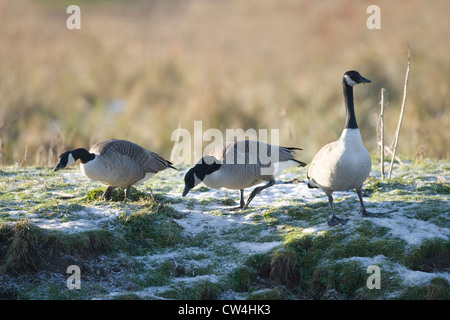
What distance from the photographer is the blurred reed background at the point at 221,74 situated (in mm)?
14336

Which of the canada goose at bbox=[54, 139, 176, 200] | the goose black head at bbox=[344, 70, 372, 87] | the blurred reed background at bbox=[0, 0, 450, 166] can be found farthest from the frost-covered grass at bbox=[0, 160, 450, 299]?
the blurred reed background at bbox=[0, 0, 450, 166]

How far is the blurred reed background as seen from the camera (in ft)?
47.0

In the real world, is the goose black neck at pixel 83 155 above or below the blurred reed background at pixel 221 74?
below

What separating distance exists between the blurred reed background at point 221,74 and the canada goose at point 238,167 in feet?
12.4

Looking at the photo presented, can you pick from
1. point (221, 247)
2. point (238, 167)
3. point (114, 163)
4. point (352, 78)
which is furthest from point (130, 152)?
point (352, 78)

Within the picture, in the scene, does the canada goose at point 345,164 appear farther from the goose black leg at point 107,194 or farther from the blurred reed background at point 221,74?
the blurred reed background at point 221,74

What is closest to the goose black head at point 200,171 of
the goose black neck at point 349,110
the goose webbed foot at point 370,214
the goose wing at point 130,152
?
the goose wing at point 130,152

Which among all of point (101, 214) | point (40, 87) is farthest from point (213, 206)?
point (40, 87)

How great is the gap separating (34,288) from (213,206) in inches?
121

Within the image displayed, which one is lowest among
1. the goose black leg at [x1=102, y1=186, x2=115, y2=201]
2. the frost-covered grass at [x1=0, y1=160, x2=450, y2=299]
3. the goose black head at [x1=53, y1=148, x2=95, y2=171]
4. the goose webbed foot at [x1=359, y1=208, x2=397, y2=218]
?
the frost-covered grass at [x1=0, y1=160, x2=450, y2=299]

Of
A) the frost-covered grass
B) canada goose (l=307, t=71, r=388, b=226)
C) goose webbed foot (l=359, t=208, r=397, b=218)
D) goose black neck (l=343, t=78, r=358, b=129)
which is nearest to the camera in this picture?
the frost-covered grass

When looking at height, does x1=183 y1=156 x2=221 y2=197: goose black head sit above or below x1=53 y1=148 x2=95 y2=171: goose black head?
below

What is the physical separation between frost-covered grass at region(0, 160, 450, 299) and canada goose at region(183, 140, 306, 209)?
394mm

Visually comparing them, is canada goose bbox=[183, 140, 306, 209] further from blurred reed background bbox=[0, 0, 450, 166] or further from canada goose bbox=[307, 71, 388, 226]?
blurred reed background bbox=[0, 0, 450, 166]
